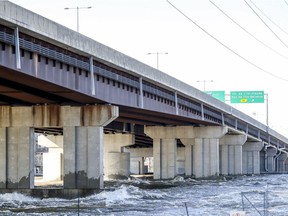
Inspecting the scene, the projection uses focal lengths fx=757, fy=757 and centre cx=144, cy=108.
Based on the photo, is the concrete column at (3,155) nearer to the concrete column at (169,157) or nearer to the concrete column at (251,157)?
the concrete column at (169,157)

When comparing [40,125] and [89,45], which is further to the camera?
[40,125]

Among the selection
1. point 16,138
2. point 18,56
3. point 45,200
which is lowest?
point 45,200

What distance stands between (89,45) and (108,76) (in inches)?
199

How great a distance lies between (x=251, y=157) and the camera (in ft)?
453

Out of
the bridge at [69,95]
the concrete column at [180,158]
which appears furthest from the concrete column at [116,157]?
the concrete column at [180,158]

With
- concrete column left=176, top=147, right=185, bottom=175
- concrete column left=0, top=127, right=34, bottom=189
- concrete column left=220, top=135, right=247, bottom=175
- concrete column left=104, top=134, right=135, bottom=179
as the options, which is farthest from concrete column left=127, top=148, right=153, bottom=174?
concrete column left=0, top=127, right=34, bottom=189

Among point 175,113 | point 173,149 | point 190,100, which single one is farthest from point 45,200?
point 173,149

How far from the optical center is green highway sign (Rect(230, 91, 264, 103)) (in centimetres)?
12162

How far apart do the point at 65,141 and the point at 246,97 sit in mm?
75039

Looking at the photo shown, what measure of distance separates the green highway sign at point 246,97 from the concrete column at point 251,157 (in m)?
12.7

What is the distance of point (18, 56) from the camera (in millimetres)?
34875

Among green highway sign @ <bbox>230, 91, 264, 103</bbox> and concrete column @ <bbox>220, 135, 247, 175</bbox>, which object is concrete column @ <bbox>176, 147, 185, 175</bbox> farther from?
green highway sign @ <bbox>230, 91, 264, 103</bbox>

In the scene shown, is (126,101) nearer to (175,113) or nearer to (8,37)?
(175,113)

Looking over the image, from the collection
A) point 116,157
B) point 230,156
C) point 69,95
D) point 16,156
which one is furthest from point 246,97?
point 69,95
